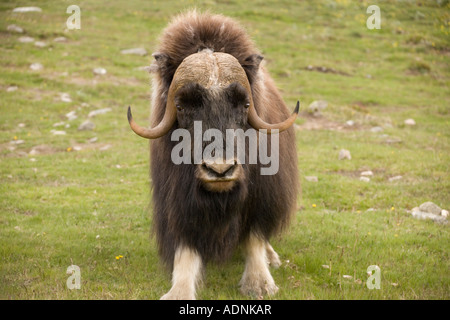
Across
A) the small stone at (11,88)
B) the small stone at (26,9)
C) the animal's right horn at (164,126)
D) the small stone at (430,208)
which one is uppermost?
the small stone at (26,9)

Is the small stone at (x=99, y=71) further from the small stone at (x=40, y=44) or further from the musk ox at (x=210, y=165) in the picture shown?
the musk ox at (x=210, y=165)

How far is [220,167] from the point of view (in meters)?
2.42

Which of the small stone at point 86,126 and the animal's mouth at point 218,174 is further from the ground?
the animal's mouth at point 218,174

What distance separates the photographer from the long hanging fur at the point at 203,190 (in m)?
2.84

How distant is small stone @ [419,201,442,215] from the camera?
4.61 metres

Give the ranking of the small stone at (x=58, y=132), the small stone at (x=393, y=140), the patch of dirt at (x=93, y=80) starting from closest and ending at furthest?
1. the small stone at (x=393, y=140)
2. the small stone at (x=58, y=132)
3. the patch of dirt at (x=93, y=80)

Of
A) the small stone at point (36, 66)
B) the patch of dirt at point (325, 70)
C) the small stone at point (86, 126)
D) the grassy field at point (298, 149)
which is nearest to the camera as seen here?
the grassy field at point (298, 149)

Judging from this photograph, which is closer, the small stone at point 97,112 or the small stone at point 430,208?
the small stone at point 430,208

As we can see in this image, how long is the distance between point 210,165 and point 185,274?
35.2 inches

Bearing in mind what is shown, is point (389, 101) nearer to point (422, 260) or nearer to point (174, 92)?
point (422, 260)

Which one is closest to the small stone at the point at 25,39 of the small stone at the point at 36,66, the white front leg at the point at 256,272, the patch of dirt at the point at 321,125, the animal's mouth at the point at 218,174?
the small stone at the point at 36,66

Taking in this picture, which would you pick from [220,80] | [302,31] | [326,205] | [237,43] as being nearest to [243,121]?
[220,80]

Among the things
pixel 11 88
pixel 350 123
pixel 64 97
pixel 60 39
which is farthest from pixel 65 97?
pixel 350 123

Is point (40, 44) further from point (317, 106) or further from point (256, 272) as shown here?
point (256, 272)
